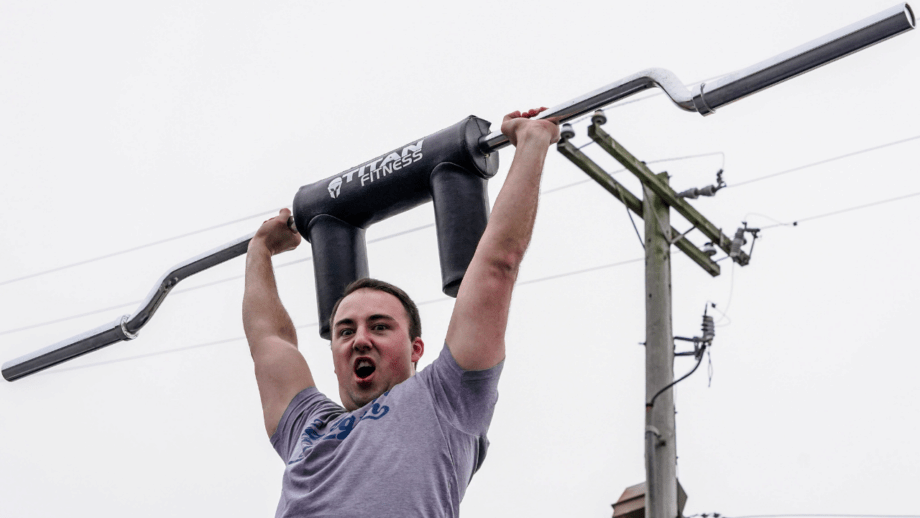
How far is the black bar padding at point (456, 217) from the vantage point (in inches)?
84.1

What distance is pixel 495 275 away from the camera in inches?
79.2

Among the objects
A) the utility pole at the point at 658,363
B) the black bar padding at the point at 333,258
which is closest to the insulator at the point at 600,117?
the black bar padding at the point at 333,258

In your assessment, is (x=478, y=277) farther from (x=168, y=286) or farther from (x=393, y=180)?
(x=168, y=286)

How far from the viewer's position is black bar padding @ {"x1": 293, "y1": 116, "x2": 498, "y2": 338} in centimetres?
217

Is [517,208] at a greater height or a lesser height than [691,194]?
lesser

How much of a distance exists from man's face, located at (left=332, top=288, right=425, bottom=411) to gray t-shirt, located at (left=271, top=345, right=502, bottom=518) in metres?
0.09

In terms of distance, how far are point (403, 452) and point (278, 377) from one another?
0.61 metres

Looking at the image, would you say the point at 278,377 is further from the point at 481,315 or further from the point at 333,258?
the point at 481,315

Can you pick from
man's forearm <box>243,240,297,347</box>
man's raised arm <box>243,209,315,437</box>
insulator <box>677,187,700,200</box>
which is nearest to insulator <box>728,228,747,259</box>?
insulator <box>677,187,700,200</box>

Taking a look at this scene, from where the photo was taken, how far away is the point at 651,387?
18.2 feet

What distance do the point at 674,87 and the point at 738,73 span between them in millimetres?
149

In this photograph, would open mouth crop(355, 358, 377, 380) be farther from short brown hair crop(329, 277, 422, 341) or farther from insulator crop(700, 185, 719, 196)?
insulator crop(700, 185, 719, 196)

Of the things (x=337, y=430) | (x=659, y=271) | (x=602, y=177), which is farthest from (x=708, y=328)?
(x=337, y=430)

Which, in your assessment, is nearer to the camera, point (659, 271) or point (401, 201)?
point (401, 201)
